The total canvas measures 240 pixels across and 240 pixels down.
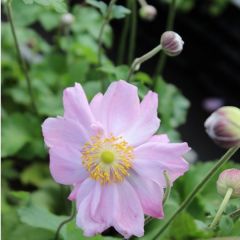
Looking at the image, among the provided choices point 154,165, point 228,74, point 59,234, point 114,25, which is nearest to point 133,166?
point 154,165

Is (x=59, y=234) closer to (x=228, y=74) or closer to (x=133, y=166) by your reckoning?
(x=133, y=166)

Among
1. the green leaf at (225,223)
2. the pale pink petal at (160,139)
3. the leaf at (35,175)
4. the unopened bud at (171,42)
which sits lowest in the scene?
the leaf at (35,175)

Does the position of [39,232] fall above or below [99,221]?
below

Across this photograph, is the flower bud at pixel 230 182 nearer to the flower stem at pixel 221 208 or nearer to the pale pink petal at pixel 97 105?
the flower stem at pixel 221 208

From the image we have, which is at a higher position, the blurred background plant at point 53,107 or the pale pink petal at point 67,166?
the pale pink petal at point 67,166

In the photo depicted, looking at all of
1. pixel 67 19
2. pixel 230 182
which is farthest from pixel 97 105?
pixel 67 19

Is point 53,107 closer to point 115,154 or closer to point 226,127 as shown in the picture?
point 115,154

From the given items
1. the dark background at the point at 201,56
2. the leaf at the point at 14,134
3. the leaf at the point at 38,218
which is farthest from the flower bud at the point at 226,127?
the dark background at the point at 201,56
